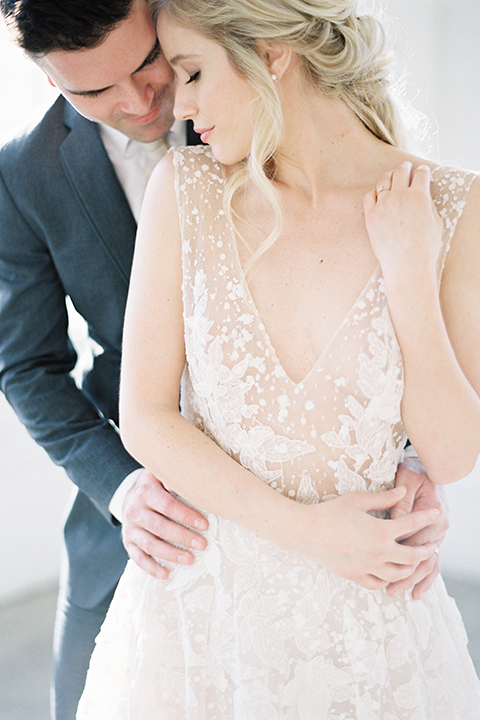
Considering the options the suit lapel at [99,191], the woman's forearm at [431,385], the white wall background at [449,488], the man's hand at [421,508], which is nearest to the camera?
the woman's forearm at [431,385]

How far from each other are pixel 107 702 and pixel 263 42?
4.24ft

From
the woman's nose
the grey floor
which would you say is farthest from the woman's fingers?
the grey floor

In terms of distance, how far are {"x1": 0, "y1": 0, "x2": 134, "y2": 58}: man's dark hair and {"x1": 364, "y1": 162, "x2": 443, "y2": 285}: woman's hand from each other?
635 millimetres

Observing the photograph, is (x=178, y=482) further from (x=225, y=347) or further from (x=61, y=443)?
(x=61, y=443)

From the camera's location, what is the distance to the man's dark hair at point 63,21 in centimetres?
142

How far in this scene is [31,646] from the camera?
10.2ft

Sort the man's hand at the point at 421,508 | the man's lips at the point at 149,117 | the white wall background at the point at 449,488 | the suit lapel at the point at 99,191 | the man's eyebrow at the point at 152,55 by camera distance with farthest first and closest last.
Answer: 1. the white wall background at the point at 449,488
2. the suit lapel at the point at 99,191
3. the man's lips at the point at 149,117
4. the man's eyebrow at the point at 152,55
5. the man's hand at the point at 421,508

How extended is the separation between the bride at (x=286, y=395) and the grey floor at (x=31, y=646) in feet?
5.32

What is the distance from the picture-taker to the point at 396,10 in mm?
3371

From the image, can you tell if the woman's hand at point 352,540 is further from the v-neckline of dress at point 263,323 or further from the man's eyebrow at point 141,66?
the man's eyebrow at point 141,66

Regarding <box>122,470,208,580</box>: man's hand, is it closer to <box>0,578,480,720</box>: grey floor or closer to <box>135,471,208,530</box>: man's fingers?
<box>135,471,208,530</box>: man's fingers

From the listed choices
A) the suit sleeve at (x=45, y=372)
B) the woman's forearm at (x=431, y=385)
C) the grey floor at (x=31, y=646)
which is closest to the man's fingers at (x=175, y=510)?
the suit sleeve at (x=45, y=372)

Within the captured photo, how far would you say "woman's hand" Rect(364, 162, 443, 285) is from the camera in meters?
1.25

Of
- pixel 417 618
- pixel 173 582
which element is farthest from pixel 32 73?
pixel 417 618
